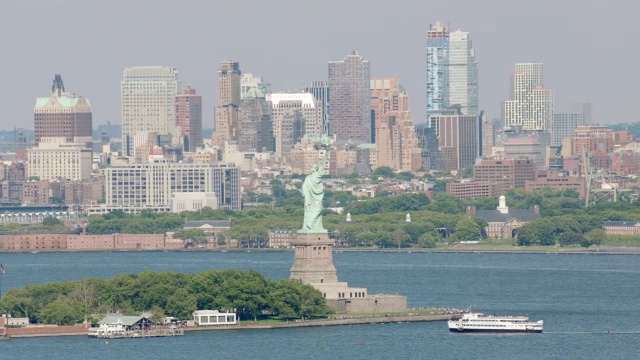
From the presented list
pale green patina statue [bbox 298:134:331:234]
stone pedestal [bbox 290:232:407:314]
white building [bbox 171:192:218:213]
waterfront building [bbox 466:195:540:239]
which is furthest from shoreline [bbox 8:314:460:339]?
white building [bbox 171:192:218:213]

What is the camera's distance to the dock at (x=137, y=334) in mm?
86938

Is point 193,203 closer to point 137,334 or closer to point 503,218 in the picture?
point 503,218

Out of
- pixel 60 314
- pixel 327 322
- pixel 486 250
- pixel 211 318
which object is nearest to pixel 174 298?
pixel 211 318

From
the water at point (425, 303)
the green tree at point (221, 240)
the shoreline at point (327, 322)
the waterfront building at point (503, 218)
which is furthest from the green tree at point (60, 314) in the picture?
the waterfront building at point (503, 218)

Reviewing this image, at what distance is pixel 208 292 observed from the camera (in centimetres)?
9112

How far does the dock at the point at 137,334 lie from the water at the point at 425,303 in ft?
1.56

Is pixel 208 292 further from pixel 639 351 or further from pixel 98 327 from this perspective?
pixel 639 351

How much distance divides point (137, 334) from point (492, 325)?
12271 mm

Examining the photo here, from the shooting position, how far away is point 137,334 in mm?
87250

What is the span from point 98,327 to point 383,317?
10879 mm

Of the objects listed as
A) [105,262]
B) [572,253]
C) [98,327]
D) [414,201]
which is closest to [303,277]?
[98,327]

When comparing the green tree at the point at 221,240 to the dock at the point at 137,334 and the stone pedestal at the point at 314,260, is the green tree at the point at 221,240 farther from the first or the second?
the dock at the point at 137,334

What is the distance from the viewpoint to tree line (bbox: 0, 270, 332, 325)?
296 feet

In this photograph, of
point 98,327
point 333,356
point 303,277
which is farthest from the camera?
point 303,277
